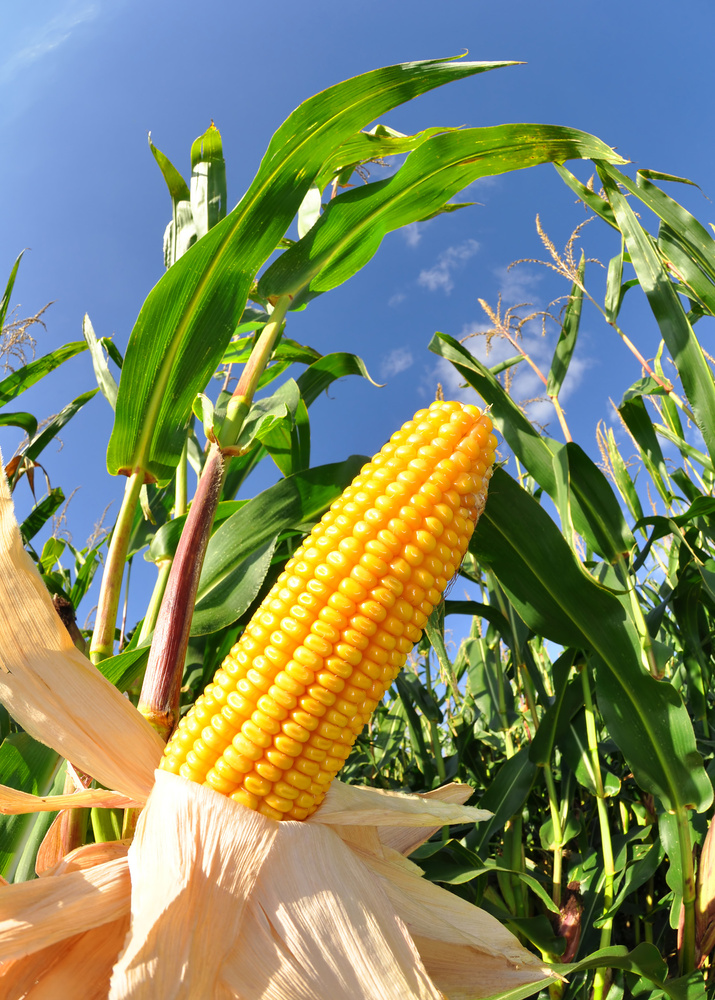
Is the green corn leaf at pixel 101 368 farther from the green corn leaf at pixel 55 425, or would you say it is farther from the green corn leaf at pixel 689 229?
the green corn leaf at pixel 689 229

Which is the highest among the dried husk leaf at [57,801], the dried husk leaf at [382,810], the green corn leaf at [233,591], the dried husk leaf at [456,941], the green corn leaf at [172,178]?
the green corn leaf at [172,178]

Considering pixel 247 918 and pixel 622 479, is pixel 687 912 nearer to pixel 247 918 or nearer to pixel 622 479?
pixel 247 918

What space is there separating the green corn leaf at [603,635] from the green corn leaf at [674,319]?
25.7 inches

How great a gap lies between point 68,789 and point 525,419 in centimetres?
162

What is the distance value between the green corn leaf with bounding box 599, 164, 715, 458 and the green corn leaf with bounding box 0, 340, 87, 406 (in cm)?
218

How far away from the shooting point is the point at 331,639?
3.12 ft

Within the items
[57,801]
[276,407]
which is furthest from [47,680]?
[276,407]

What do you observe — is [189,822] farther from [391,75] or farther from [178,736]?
[391,75]

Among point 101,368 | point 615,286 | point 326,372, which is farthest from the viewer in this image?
point 615,286

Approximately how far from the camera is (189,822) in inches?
31.6

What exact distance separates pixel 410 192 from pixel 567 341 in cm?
108

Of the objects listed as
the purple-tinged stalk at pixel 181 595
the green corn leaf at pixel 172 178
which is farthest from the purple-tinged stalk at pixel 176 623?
the green corn leaf at pixel 172 178

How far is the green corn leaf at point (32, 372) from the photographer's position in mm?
2439

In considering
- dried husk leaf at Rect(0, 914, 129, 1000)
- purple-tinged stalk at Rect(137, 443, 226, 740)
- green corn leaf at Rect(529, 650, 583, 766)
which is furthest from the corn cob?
green corn leaf at Rect(529, 650, 583, 766)
